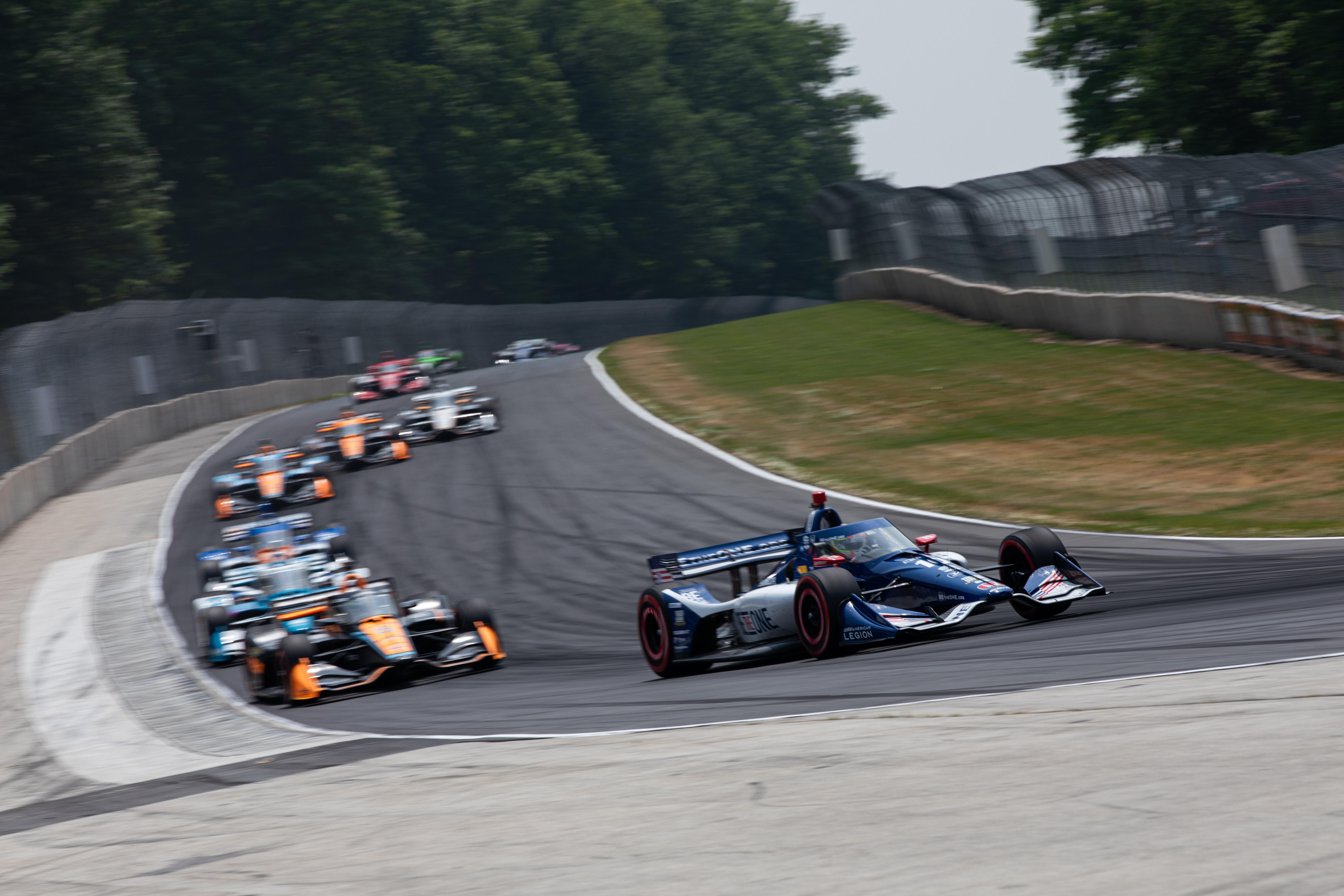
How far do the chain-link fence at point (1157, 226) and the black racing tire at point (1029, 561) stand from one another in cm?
1105

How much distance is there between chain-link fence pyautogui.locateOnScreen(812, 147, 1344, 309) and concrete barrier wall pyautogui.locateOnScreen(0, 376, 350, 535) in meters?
19.2

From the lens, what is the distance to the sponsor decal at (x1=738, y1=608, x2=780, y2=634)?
10.8 m

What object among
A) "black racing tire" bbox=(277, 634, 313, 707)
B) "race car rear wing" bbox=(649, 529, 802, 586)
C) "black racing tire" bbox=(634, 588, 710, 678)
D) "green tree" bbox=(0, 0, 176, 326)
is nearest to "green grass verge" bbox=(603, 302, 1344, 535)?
"race car rear wing" bbox=(649, 529, 802, 586)

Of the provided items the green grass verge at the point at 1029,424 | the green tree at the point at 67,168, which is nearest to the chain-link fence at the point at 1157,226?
the green grass verge at the point at 1029,424

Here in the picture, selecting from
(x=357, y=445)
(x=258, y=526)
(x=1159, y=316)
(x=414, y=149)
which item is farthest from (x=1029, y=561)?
(x=414, y=149)

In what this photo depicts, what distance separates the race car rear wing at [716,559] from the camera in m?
11.6

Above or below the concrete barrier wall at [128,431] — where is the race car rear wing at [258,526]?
below

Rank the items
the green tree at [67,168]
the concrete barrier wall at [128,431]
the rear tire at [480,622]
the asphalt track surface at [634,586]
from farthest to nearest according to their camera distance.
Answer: the green tree at [67,168]
the concrete barrier wall at [128,431]
the rear tire at [480,622]
the asphalt track surface at [634,586]

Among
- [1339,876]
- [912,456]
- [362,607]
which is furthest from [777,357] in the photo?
[1339,876]

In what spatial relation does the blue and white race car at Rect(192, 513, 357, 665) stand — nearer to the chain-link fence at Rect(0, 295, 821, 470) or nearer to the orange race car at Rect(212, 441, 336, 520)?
the orange race car at Rect(212, 441, 336, 520)

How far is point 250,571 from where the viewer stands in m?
16.6

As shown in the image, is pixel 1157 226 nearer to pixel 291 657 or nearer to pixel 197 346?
pixel 291 657

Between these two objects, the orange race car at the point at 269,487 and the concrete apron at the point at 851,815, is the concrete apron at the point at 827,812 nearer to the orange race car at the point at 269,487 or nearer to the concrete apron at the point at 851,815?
the concrete apron at the point at 851,815

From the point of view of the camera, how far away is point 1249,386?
19750 mm
